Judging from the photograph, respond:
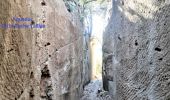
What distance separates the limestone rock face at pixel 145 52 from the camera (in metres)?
2.45

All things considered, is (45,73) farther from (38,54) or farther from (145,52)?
(145,52)

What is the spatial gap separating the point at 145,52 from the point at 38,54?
5.06 ft

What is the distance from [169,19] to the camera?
7.91 ft

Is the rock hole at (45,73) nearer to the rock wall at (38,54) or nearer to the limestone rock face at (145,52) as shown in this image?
the rock wall at (38,54)

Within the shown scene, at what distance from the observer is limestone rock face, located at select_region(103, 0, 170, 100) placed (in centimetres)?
245

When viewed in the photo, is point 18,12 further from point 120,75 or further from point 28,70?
point 120,75

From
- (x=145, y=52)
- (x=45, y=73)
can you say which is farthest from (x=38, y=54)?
(x=145, y=52)

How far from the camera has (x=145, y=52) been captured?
2.76 m

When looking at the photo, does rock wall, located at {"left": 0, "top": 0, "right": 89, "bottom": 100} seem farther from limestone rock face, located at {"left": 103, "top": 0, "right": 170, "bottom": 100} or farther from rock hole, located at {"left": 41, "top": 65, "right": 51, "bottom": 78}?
limestone rock face, located at {"left": 103, "top": 0, "right": 170, "bottom": 100}

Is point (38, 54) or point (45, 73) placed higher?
point (38, 54)

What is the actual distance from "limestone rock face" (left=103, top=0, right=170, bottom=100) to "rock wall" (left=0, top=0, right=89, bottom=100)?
3.98 ft

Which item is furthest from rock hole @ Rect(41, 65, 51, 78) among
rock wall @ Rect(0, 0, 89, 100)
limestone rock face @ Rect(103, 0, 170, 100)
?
limestone rock face @ Rect(103, 0, 170, 100)

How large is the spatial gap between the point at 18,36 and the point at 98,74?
37.5ft

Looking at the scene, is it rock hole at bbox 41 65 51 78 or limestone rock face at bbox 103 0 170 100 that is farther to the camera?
rock hole at bbox 41 65 51 78
